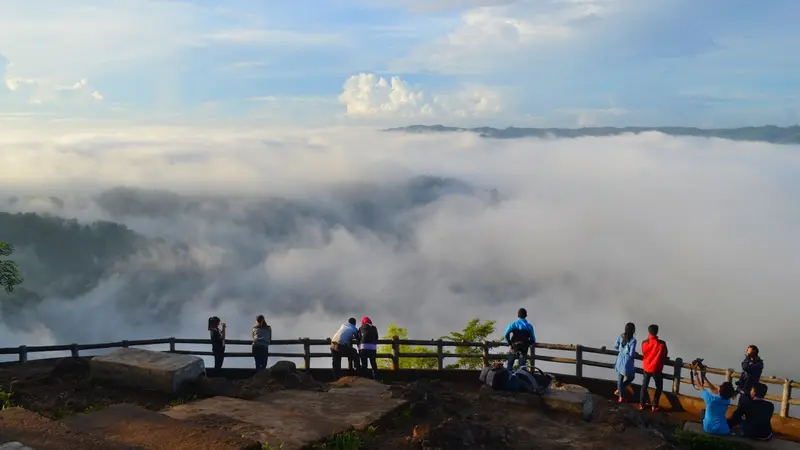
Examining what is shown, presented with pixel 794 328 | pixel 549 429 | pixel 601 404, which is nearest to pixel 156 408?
pixel 549 429

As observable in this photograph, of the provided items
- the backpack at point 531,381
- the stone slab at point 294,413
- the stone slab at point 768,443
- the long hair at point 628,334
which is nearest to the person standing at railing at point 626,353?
the long hair at point 628,334

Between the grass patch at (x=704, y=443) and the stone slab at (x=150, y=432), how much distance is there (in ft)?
23.0

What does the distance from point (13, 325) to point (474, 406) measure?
157292mm

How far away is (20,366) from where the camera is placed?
14.4m

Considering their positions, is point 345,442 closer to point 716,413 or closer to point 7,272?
point 716,413

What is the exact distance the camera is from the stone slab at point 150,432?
8062 millimetres

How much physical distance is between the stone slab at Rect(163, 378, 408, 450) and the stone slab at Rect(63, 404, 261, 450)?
0.47m

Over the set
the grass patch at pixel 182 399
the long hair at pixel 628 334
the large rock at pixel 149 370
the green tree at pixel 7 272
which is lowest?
the grass patch at pixel 182 399

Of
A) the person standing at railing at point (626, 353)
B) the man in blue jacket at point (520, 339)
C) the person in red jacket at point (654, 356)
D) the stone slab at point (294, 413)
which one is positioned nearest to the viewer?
the stone slab at point (294, 413)

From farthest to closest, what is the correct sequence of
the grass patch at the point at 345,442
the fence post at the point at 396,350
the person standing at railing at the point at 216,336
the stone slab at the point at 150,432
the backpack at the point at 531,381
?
the fence post at the point at 396,350 < the person standing at railing at the point at 216,336 < the backpack at the point at 531,381 < the grass patch at the point at 345,442 < the stone slab at the point at 150,432

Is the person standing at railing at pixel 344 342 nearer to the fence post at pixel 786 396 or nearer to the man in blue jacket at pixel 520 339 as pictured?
the man in blue jacket at pixel 520 339

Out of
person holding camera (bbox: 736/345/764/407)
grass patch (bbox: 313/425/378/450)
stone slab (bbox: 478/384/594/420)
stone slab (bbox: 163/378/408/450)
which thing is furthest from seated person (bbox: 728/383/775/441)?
grass patch (bbox: 313/425/378/450)

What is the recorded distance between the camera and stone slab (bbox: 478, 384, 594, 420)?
11.3 meters

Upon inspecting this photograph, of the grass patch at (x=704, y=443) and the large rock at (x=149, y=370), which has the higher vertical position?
the large rock at (x=149, y=370)
